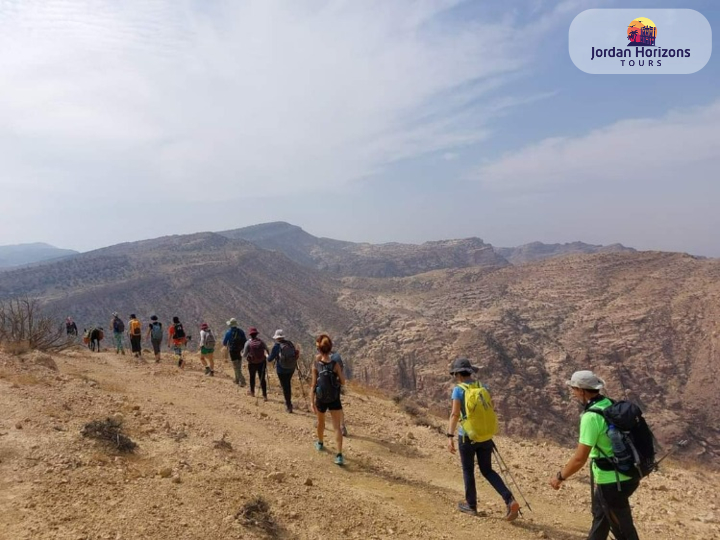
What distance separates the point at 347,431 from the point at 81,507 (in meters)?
5.05

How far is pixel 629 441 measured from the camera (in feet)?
11.4

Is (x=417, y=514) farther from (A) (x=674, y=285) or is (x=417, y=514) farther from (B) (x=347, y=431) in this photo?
(A) (x=674, y=285)

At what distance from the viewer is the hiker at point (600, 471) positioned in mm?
3566

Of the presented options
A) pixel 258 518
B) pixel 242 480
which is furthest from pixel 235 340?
pixel 258 518

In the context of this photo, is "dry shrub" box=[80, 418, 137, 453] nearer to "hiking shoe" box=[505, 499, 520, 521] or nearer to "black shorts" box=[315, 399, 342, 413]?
"black shorts" box=[315, 399, 342, 413]

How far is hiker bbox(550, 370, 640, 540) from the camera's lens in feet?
11.7

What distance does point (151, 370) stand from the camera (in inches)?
514

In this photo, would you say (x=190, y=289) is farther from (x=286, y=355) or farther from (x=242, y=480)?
(x=242, y=480)

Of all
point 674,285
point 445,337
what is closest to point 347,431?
point 445,337

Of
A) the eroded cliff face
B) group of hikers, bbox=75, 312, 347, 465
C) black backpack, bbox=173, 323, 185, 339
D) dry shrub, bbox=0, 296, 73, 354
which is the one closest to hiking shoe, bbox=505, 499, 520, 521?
group of hikers, bbox=75, 312, 347, 465

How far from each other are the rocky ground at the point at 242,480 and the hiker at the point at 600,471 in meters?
1.41

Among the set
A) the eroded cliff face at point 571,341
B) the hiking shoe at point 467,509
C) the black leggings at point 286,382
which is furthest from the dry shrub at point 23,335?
the eroded cliff face at point 571,341

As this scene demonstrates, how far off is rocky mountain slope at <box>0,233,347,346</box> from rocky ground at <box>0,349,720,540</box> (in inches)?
1759

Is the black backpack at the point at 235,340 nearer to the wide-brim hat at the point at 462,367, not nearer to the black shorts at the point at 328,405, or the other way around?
the black shorts at the point at 328,405
